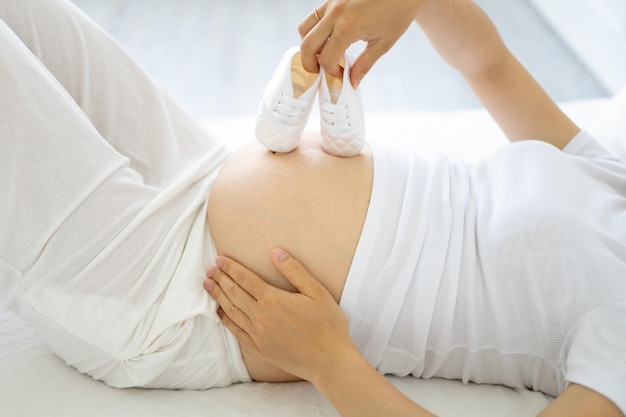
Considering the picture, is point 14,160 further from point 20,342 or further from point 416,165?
point 416,165

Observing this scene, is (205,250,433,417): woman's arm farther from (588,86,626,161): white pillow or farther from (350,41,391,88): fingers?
(588,86,626,161): white pillow

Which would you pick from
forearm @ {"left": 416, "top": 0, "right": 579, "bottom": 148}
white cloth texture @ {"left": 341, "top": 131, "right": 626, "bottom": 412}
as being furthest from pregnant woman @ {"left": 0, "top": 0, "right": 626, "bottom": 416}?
forearm @ {"left": 416, "top": 0, "right": 579, "bottom": 148}

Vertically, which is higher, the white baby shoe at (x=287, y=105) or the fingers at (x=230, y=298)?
the white baby shoe at (x=287, y=105)

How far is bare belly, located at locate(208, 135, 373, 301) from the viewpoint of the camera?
1.01m

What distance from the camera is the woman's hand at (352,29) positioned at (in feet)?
3.19

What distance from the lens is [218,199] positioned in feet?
3.50

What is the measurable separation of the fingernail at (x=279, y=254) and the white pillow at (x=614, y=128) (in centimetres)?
76

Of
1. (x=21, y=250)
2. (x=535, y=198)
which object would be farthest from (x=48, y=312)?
(x=535, y=198)

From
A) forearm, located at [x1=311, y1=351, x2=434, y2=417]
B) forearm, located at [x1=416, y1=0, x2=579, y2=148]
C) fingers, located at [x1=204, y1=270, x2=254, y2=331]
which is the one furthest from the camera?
forearm, located at [x1=416, y1=0, x2=579, y2=148]

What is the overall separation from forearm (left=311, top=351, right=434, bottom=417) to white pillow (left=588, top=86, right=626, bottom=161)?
2.46 ft

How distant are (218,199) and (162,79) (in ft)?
4.86

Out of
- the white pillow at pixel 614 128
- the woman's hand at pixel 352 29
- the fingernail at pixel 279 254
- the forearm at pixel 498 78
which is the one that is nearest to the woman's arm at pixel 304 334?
the fingernail at pixel 279 254

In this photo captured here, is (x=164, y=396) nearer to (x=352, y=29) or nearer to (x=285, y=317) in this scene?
(x=285, y=317)

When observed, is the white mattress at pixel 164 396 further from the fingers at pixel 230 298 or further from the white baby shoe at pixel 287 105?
the white baby shoe at pixel 287 105
